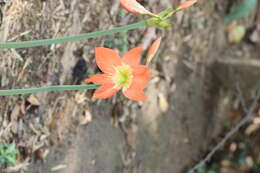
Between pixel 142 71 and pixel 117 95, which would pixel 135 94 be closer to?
pixel 142 71

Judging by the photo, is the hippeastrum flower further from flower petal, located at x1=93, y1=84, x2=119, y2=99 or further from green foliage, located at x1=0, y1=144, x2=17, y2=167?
green foliage, located at x1=0, y1=144, x2=17, y2=167

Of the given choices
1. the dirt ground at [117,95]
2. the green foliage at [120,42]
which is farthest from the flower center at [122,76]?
the green foliage at [120,42]

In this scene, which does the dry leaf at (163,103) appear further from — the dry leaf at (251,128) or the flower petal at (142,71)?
the flower petal at (142,71)

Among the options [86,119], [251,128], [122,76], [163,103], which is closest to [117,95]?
[86,119]

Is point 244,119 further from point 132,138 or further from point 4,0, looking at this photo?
point 4,0

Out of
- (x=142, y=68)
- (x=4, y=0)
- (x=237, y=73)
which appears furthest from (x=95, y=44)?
(x=237, y=73)
